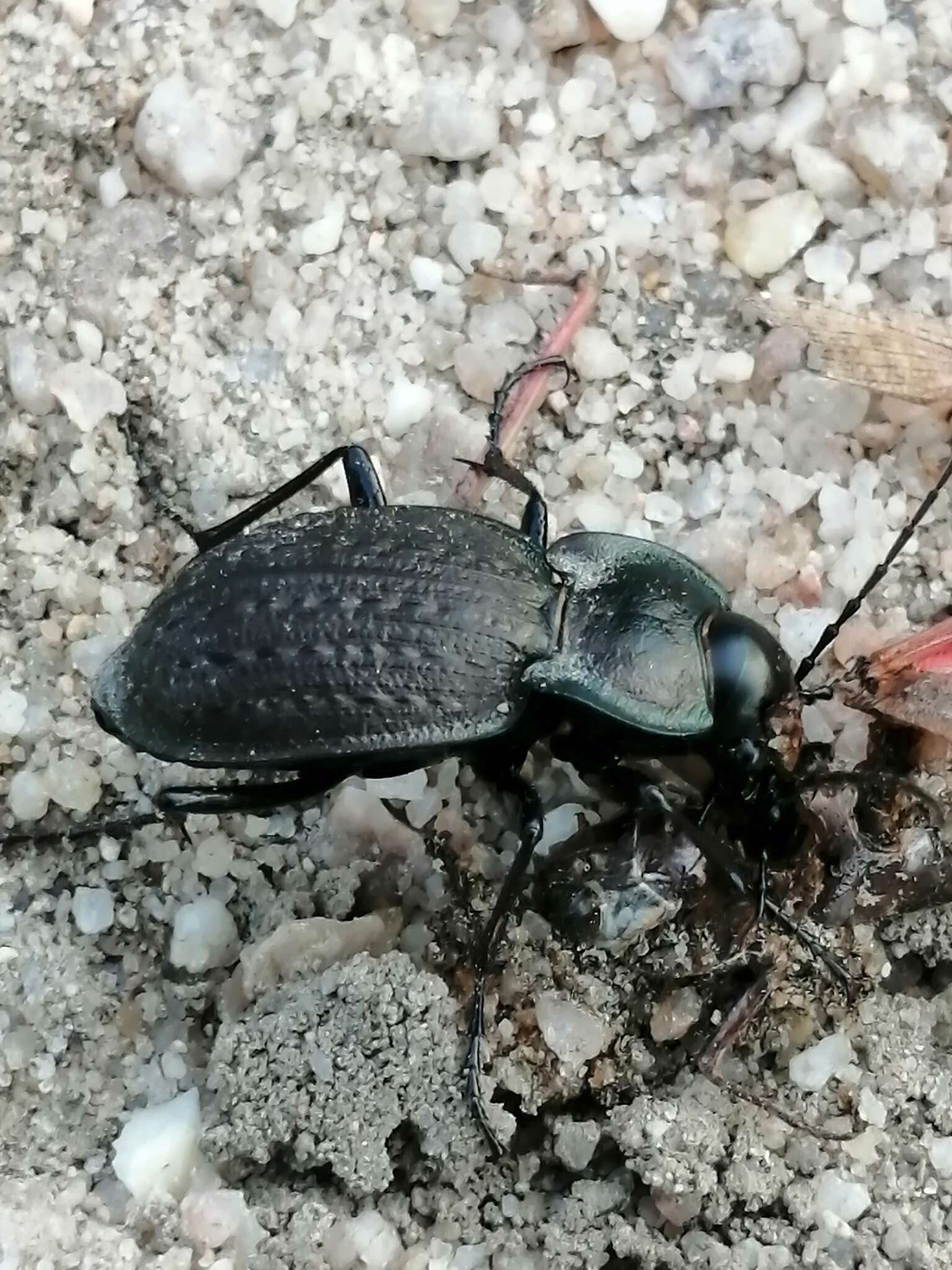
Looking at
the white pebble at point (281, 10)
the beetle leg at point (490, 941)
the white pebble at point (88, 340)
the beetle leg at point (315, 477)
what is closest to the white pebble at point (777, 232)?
the beetle leg at point (315, 477)

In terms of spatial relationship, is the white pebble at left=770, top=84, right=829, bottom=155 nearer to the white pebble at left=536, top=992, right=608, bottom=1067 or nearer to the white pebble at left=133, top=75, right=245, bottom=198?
the white pebble at left=133, top=75, right=245, bottom=198

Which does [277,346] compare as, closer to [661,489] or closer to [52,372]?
[52,372]

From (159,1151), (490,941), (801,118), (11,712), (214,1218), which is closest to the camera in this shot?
(214,1218)

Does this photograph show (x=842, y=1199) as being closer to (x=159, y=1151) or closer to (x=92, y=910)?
(x=159, y=1151)

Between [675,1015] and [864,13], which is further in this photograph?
[864,13]

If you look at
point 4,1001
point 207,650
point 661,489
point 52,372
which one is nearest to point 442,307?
point 661,489

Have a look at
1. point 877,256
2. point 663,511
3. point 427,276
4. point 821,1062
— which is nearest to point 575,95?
point 427,276
